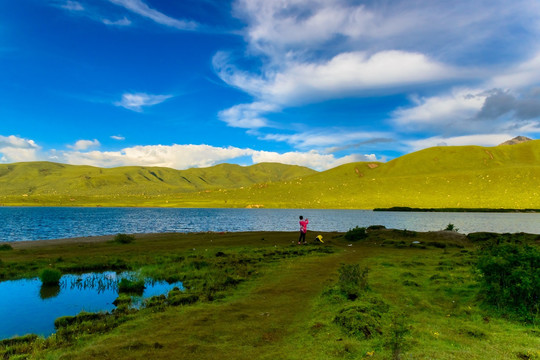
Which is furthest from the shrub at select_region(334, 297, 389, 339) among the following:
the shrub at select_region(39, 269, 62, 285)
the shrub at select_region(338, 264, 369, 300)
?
the shrub at select_region(39, 269, 62, 285)

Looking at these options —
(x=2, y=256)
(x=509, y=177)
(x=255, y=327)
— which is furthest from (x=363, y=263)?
(x=509, y=177)

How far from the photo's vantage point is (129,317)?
13.0 m

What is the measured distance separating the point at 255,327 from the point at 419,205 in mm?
171307

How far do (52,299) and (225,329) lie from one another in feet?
39.7

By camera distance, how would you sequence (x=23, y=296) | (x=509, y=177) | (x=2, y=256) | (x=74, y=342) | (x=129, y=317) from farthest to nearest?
(x=509, y=177) → (x=2, y=256) → (x=23, y=296) → (x=129, y=317) → (x=74, y=342)

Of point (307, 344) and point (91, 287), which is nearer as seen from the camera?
point (307, 344)

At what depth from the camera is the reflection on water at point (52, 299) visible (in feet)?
43.1

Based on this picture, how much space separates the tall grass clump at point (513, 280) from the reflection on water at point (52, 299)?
16774mm

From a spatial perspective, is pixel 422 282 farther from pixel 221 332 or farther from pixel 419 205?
pixel 419 205

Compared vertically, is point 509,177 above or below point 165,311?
above

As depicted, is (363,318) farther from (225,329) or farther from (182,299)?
(182,299)

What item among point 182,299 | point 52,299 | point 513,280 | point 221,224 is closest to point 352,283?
point 513,280

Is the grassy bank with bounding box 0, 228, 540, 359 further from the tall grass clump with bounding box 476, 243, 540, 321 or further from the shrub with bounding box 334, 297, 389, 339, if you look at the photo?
the tall grass clump with bounding box 476, 243, 540, 321

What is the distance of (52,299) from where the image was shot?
17.0m
